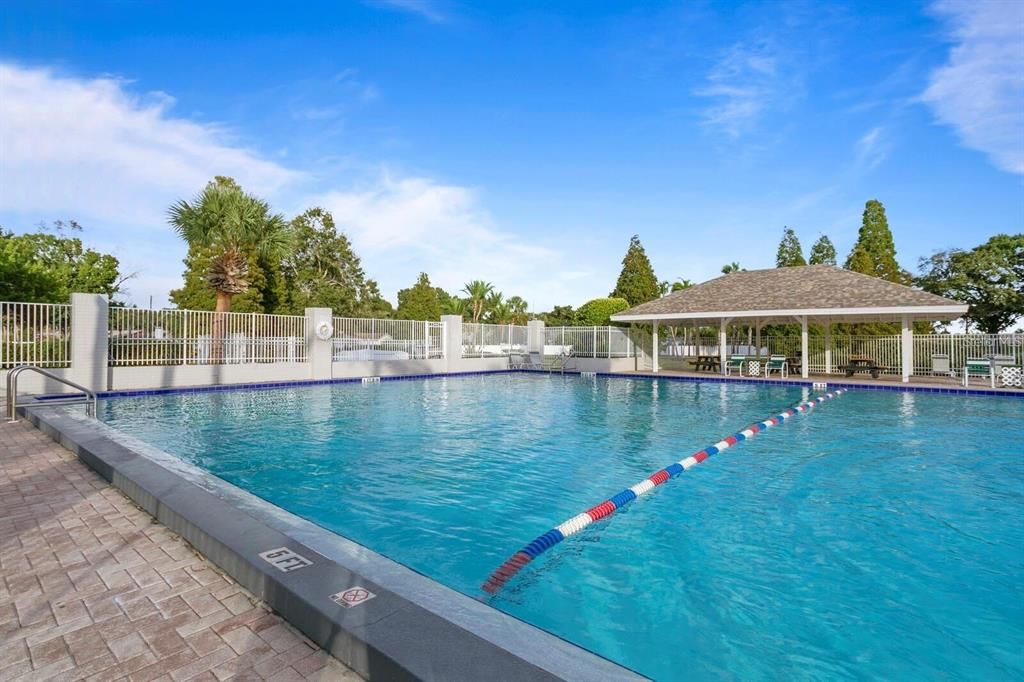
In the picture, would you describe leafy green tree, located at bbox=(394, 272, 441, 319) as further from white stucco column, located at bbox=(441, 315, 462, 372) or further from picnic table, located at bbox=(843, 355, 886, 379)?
picnic table, located at bbox=(843, 355, 886, 379)

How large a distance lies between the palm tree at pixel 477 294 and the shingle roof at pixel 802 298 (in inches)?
1139

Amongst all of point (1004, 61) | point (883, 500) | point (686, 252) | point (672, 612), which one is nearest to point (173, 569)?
point (672, 612)

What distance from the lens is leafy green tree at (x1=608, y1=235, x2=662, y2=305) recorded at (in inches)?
1652

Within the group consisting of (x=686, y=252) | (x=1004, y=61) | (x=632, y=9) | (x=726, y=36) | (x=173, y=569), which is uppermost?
(x=632, y=9)

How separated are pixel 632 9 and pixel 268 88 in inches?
402

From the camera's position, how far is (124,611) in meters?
2.61

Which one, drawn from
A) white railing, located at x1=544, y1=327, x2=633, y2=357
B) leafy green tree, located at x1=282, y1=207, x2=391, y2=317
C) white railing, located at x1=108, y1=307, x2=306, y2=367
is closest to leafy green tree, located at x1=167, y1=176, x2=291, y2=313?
white railing, located at x1=108, y1=307, x2=306, y2=367

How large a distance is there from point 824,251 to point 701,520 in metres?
48.2

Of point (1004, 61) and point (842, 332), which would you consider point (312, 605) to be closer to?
point (1004, 61)

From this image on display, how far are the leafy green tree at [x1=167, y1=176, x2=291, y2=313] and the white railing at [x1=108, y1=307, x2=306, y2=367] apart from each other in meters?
2.54

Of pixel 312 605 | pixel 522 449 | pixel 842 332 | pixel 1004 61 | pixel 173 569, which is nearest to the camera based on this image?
pixel 312 605

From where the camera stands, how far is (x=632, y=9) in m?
14.1

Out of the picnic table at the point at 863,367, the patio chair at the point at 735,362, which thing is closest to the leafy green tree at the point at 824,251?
the picnic table at the point at 863,367

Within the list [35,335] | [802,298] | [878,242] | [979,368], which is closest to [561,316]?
[878,242]
